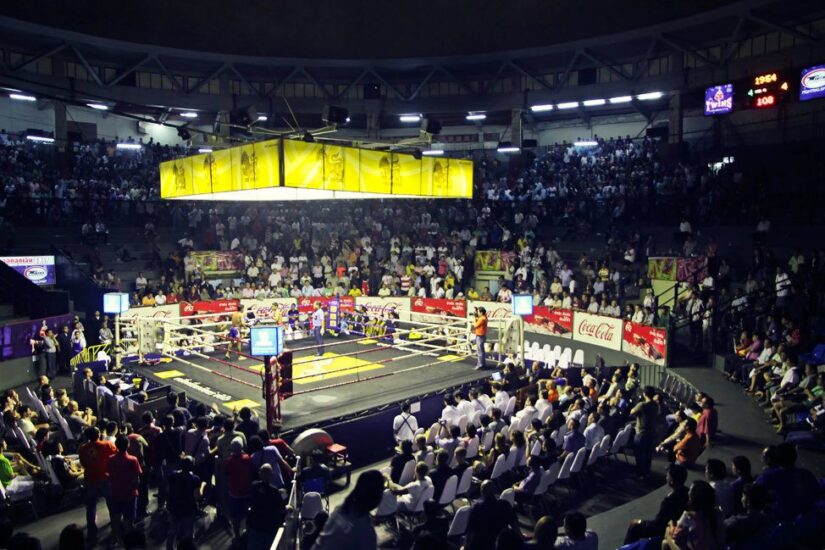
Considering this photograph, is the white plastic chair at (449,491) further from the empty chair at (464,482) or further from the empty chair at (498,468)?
the empty chair at (498,468)

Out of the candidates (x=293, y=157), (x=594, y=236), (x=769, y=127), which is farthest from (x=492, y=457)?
(x=769, y=127)

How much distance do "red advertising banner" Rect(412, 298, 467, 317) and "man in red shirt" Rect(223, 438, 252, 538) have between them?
45.2ft

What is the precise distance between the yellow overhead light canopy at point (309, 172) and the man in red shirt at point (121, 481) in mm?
4651

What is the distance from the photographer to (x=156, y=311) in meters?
18.8

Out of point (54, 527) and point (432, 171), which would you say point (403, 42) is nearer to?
point (432, 171)

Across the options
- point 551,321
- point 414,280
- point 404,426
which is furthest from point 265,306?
point 404,426

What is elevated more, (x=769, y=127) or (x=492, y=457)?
(x=769, y=127)

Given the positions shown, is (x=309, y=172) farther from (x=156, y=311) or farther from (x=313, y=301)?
(x=313, y=301)

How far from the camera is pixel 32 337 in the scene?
51.8 ft

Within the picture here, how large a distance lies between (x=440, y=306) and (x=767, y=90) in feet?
44.5

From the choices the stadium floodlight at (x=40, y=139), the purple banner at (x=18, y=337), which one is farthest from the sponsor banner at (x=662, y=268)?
the stadium floodlight at (x=40, y=139)

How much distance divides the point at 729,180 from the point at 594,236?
16.4 feet

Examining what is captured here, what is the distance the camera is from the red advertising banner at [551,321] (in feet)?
61.4

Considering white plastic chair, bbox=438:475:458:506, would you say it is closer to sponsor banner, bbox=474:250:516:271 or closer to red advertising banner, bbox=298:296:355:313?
red advertising banner, bbox=298:296:355:313
